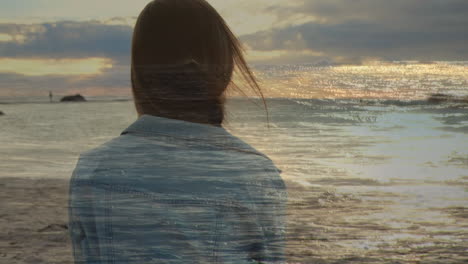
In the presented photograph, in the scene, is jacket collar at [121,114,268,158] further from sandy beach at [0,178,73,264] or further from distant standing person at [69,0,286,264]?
sandy beach at [0,178,73,264]

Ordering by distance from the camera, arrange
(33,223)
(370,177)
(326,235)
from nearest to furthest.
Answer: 1. (326,235)
2. (33,223)
3. (370,177)

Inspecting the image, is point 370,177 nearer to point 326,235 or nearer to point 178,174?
point 326,235

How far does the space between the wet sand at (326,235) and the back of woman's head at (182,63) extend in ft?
8.03

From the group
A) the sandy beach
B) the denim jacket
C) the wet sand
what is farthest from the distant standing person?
the sandy beach

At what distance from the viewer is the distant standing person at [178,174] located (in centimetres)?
73

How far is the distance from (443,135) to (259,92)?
467cm

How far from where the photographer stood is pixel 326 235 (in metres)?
3.60

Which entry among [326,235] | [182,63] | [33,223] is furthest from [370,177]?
[182,63]

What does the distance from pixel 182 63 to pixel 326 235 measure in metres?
3.00

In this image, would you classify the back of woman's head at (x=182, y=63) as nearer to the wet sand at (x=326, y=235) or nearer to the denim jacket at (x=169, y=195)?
the denim jacket at (x=169, y=195)

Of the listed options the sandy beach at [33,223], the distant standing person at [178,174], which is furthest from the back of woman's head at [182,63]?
the sandy beach at [33,223]

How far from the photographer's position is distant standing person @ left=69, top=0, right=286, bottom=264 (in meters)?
0.73

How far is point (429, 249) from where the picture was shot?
3203 mm

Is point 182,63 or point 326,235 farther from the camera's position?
point 326,235
